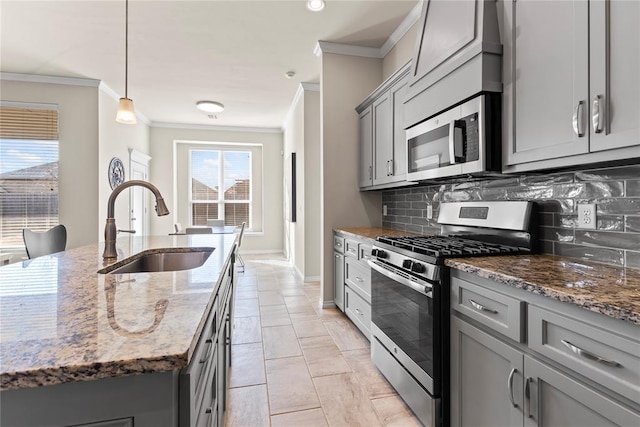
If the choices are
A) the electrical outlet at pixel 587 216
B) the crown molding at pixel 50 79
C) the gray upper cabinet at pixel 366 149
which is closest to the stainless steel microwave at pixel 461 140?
the electrical outlet at pixel 587 216

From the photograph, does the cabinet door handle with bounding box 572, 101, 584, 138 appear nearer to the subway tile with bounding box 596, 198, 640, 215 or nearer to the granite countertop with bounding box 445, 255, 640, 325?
the subway tile with bounding box 596, 198, 640, 215

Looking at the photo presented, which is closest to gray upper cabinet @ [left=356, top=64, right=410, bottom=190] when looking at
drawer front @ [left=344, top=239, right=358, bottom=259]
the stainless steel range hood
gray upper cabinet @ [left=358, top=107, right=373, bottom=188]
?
gray upper cabinet @ [left=358, top=107, right=373, bottom=188]

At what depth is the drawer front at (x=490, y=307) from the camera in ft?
3.76

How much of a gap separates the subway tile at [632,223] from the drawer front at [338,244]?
2155 millimetres

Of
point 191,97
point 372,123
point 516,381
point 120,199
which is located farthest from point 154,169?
point 516,381

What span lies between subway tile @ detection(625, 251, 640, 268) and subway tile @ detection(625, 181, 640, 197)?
24cm

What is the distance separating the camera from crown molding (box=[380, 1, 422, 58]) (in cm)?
288

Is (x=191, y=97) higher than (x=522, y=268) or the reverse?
higher

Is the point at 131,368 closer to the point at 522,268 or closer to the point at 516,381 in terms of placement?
the point at 516,381

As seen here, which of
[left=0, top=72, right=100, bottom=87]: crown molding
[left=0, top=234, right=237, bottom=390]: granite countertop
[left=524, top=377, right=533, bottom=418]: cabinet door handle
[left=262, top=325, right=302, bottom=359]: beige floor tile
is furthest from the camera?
[left=0, top=72, right=100, bottom=87]: crown molding

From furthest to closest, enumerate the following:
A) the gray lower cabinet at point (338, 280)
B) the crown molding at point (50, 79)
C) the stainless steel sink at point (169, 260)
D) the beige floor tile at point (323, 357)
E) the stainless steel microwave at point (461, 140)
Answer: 1. the crown molding at point (50, 79)
2. the gray lower cabinet at point (338, 280)
3. the beige floor tile at point (323, 357)
4. the stainless steel sink at point (169, 260)
5. the stainless steel microwave at point (461, 140)

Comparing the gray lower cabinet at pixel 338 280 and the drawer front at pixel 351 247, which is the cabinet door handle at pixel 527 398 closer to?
the drawer front at pixel 351 247

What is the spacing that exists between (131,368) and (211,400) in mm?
609

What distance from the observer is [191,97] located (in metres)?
5.32
